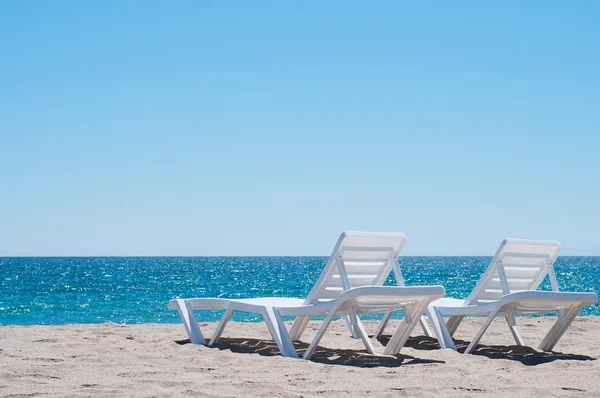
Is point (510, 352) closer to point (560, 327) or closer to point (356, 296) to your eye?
point (560, 327)

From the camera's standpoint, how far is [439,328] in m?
6.67

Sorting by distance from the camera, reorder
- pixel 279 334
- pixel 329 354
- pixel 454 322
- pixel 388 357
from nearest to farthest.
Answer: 1. pixel 388 357
2. pixel 279 334
3. pixel 329 354
4. pixel 454 322

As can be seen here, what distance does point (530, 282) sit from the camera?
7.11 m

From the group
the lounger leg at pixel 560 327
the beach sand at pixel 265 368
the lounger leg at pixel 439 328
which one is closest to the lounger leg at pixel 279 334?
the beach sand at pixel 265 368

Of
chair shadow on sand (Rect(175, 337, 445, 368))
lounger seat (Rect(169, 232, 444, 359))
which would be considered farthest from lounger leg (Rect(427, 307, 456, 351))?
chair shadow on sand (Rect(175, 337, 445, 368))


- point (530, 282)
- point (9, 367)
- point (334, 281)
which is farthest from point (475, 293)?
point (9, 367)

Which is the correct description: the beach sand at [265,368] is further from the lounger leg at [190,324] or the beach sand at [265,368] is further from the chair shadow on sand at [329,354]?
the lounger leg at [190,324]

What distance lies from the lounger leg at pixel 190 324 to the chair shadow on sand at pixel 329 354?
14cm

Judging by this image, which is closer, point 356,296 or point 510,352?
point 356,296

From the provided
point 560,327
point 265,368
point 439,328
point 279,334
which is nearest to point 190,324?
point 279,334

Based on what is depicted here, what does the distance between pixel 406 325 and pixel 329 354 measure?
29.4 inches

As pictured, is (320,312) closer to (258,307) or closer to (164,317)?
(258,307)

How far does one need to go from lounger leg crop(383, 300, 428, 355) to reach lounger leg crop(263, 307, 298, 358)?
0.85 metres

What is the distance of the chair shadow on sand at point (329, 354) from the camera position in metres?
5.75
